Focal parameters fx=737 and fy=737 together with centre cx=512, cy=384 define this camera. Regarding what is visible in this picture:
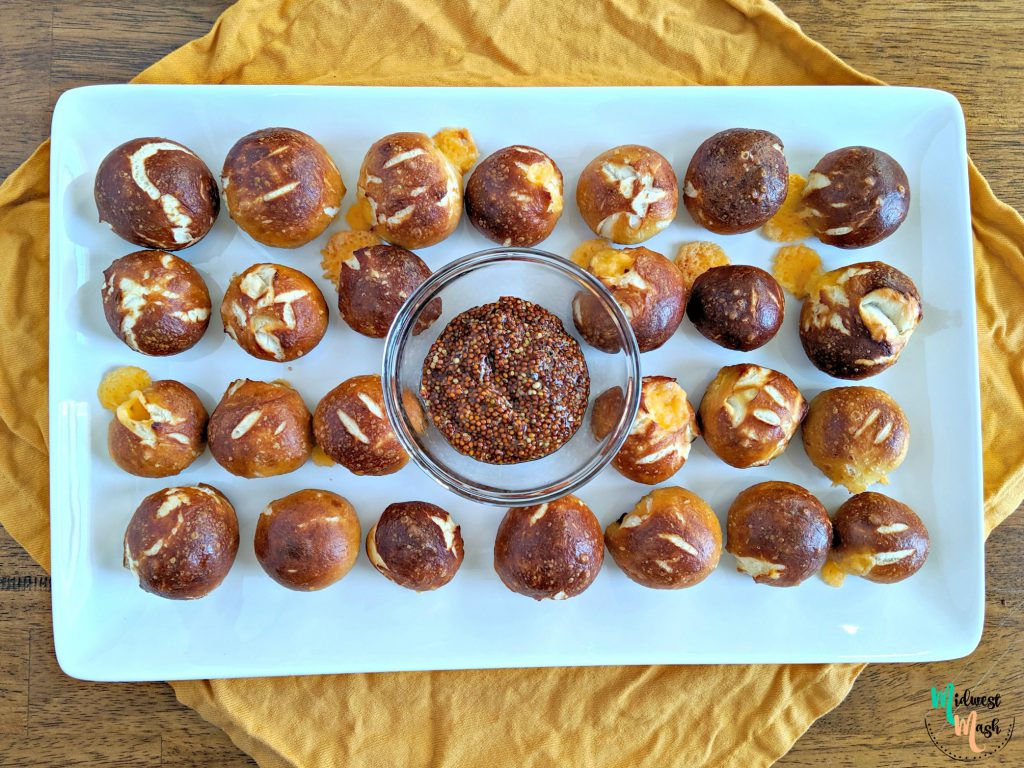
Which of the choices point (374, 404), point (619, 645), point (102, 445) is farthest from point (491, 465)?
point (102, 445)

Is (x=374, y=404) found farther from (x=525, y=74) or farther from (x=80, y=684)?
(x=80, y=684)

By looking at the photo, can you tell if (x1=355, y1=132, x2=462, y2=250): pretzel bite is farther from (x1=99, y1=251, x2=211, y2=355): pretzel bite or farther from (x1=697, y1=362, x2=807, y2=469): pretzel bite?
(x1=697, y1=362, x2=807, y2=469): pretzel bite

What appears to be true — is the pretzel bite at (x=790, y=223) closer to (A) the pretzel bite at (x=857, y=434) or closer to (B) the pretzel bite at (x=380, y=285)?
(A) the pretzel bite at (x=857, y=434)

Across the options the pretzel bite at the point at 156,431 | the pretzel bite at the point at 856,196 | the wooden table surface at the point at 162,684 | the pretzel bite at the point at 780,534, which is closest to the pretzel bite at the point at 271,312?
the pretzel bite at the point at 156,431

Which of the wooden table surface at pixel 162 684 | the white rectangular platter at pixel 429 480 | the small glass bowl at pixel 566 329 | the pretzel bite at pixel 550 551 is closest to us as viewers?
the small glass bowl at pixel 566 329

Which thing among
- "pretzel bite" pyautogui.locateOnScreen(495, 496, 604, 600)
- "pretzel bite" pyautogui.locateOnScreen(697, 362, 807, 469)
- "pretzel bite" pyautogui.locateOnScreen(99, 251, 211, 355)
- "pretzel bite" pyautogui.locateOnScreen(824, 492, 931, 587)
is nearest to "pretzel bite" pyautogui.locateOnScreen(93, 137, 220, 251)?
"pretzel bite" pyautogui.locateOnScreen(99, 251, 211, 355)

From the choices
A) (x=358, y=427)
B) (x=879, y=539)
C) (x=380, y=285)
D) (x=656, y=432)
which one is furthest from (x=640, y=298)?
(x=879, y=539)

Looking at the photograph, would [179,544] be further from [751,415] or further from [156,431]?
[751,415]
